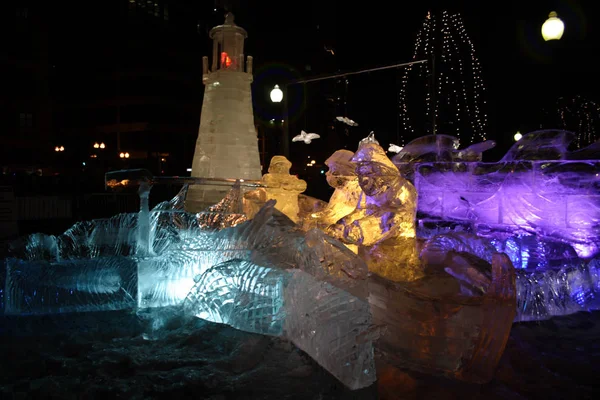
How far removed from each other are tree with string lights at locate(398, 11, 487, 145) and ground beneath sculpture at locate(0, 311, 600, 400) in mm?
9828

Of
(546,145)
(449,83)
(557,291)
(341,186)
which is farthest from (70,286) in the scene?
(449,83)

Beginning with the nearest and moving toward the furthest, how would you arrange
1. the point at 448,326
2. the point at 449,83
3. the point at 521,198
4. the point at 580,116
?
1. the point at 448,326
2. the point at 521,198
3. the point at 449,83
4. the point at 580,116

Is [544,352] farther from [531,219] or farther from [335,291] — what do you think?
[531,219]

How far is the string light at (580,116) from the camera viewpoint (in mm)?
18562

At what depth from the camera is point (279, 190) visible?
665 centimetres

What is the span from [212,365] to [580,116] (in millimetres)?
20925

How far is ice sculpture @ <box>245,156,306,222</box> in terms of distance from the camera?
6.59 m

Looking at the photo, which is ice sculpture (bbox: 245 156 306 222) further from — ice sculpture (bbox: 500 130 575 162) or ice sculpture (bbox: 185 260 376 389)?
ice sculpture (bbox: 500 130 575 162)

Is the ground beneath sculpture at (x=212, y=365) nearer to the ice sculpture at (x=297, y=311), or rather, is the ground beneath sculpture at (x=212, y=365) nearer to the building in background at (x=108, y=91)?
the ice sculpture at (x=297, y=311)

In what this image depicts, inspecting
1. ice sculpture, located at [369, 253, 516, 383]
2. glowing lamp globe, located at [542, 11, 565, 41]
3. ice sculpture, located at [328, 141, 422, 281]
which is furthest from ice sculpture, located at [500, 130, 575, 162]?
glowing lamp globe, located at [542, 11, 565, 41]

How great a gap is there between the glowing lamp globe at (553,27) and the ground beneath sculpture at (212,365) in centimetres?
715

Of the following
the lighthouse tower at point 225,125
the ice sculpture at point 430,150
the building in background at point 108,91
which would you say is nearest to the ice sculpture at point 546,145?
the ice sculpture at point 430,150

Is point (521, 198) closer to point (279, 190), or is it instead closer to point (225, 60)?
point (279, 190)

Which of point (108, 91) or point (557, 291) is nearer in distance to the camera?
point (557, 291)
